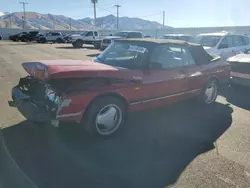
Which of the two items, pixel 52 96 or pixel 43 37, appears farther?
pixel 43 37

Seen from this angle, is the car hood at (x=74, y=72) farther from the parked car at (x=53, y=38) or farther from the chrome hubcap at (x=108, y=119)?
the parked car at (x=53, y=38)

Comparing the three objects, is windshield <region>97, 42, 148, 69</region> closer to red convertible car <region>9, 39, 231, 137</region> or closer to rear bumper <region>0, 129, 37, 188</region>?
red convertible car <region>9, 39, 231, 137</region>

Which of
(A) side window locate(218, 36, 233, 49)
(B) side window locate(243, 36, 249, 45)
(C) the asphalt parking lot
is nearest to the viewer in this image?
(C) the asphalt parking lot

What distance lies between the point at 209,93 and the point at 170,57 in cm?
172

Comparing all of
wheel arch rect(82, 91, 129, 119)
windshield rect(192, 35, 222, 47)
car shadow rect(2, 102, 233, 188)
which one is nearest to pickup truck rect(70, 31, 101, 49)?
windshield rect(192, 35, 222, 47)

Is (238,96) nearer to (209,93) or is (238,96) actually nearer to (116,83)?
(209,93)

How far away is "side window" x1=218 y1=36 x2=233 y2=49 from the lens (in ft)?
32.6

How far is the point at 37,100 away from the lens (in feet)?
12.6

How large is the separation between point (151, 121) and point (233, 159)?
1.74 meters

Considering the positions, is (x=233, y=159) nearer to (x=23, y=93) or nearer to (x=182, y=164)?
(x=182, y=164)

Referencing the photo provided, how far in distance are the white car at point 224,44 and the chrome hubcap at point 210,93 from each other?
160 inches

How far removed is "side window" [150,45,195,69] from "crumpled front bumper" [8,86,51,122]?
206 cm

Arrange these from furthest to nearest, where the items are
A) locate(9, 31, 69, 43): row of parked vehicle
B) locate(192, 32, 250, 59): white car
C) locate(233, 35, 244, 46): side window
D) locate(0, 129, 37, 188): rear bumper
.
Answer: locate(9, 31, 69, 43): row of parked vehicle < locate(233, 35, 244, 46): side window < locate(192, 32, 250, 59): white car < locate(0, 129, 37, 188): rear bumper

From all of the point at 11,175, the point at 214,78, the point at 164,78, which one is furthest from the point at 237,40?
the point at 11,175
